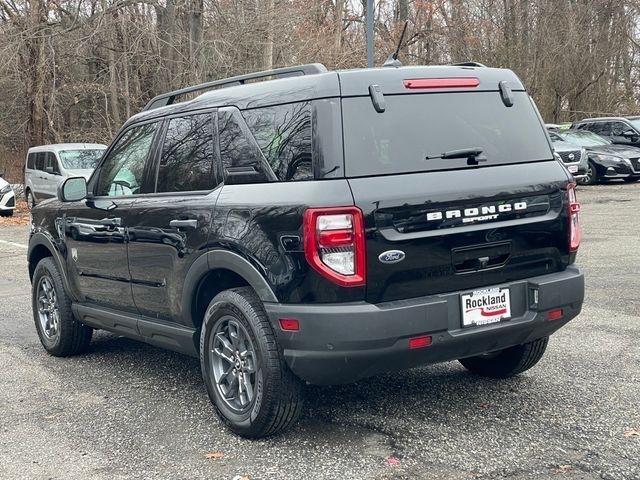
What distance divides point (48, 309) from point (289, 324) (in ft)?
10.5

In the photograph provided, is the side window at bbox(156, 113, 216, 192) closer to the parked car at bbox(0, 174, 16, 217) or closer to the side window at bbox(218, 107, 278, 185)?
the side window at bbox(218, 107, 278, 185)

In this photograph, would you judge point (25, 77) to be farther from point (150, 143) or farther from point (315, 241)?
point (315, 241)

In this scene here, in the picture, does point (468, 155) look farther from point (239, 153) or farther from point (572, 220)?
point (239, 153)

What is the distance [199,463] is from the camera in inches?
156

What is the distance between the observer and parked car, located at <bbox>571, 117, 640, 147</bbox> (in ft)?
74.3

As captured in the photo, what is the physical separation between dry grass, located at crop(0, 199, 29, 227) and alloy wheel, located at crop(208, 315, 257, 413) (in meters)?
15.0

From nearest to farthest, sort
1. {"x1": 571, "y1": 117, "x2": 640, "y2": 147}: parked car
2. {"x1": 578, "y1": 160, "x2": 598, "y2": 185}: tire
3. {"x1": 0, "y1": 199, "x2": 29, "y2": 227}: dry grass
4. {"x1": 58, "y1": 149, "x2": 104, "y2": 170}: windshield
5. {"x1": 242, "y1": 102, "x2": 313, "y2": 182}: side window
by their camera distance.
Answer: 1. {"x1": 242, "y1": 102, "x2": 313, "y2": 182}: side window
2. {"x1": 0, "y1": 199, "x2": 29, "y2": 227}: dry grass
3. {"x1": 58, "y1": 149, "x2": 104, "y2": 170}: windshield
4. {"x1": 578, "y1": 160, "x2": 598, "y2": 185}: tire
5. {"x1": 571, "y1": 117, "x2": 640, "y2": 147}: parked car

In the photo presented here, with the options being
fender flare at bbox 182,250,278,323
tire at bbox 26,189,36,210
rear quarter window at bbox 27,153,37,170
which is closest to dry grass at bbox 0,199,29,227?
tire at bbox 26,189,36,210

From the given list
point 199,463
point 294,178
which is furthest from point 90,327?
point 294,178

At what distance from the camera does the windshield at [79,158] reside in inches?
751

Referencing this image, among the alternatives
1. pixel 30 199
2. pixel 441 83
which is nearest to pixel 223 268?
pixel 441 83

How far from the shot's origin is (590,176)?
21.7 meters

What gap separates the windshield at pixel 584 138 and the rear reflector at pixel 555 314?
18.6 m

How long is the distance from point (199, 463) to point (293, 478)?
518 millimetres
